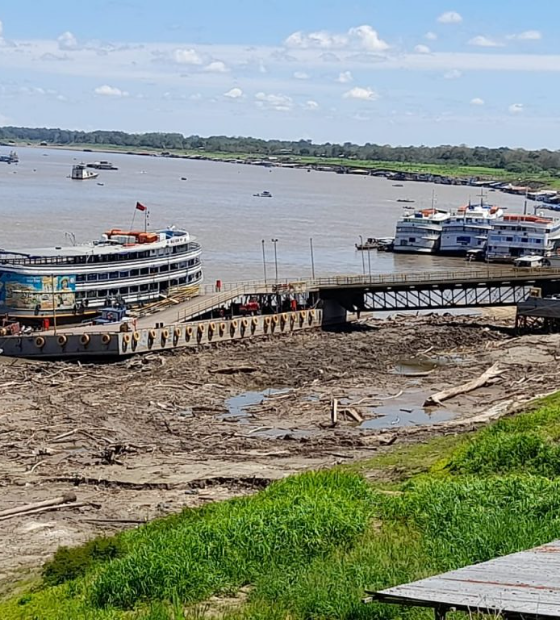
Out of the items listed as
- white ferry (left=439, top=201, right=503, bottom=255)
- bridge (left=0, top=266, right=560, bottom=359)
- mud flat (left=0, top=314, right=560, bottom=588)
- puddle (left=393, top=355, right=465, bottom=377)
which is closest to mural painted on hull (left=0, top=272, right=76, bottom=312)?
bridge (left=0, top=266, right=560, bottom=359)

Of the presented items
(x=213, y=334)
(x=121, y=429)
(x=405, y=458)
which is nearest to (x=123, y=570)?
(x=405, y=458)

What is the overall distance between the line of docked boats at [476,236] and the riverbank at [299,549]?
3099 inches

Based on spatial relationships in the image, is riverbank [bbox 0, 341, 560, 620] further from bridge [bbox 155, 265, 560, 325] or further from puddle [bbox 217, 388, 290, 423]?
bridge [bbox 155, 265, 560, 325]

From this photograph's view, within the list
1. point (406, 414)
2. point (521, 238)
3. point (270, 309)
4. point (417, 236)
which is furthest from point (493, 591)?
point (417, 236)

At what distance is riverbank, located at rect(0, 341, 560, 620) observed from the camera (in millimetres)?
13281

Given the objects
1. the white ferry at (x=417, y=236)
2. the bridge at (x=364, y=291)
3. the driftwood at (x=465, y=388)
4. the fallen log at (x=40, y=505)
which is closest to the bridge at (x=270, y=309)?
the bridge at (x=364, y=291)

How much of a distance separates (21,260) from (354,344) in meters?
17.2

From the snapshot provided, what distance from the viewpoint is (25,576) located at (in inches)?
775

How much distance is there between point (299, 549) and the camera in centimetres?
1524

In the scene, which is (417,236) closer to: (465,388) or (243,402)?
(465,388)

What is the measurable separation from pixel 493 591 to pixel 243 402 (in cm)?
3063

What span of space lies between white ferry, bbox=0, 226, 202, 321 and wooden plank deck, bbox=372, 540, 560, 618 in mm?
41961

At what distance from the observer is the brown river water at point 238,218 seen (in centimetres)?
8400

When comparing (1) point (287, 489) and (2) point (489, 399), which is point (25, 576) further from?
(2) point (489, 399)
